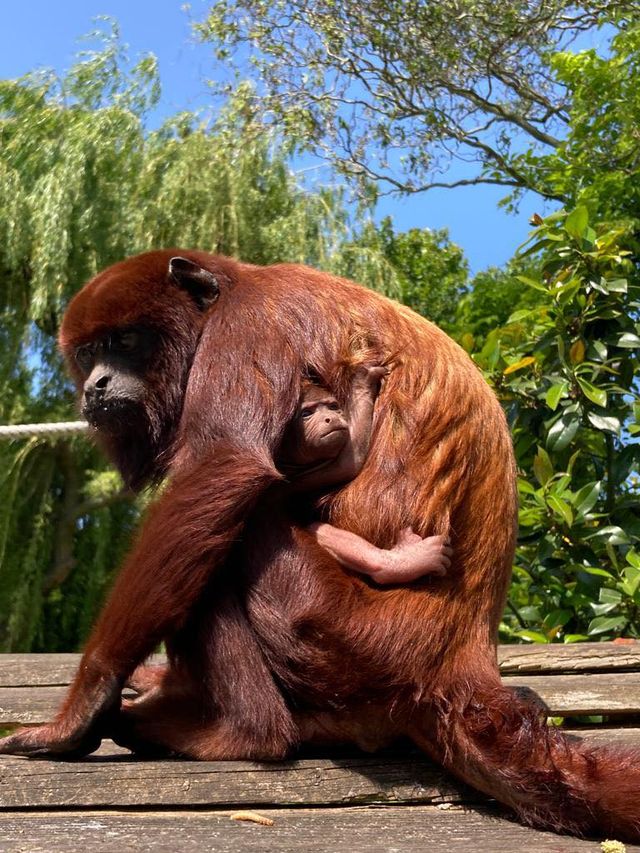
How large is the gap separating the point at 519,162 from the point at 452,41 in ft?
9.96

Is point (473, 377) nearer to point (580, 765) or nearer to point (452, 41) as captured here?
point (580, 765)

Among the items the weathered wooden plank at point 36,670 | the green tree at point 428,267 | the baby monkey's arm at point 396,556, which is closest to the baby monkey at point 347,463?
the baby monkey's arm at point 396,556

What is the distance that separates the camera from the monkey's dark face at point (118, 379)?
2848mm

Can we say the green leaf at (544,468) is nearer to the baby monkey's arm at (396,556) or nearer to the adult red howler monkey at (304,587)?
the adult red howler monkey at (304,587)

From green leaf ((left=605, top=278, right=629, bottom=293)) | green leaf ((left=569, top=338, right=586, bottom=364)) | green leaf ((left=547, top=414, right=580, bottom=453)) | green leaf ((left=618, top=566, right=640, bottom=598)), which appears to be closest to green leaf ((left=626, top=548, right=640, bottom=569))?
green leaf ((left=618, top=566, right=640, bottom=598))

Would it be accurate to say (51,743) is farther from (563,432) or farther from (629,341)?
(629,341)

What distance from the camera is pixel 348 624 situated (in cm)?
247

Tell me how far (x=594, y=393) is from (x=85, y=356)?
109 inches

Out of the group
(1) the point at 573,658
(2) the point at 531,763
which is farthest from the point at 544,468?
(2) the point at 531,763

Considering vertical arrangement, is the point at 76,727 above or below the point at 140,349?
below

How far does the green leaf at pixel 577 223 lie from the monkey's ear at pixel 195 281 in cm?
258

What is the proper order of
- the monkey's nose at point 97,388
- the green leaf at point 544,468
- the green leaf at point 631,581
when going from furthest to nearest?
the green leaf at point 544,468, the green leaf at point 631,581, the monkey's nose at point 97,388

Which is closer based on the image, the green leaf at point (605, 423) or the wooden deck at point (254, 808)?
the wooden deck at point (254, 808)

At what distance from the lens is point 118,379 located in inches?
113
